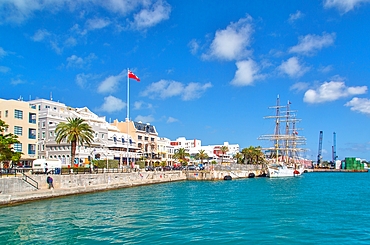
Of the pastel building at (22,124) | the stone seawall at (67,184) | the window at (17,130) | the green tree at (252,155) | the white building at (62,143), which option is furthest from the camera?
the green tree at (252,155)

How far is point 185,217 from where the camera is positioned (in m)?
29.4

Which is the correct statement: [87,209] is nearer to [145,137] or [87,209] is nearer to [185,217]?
[185,217]

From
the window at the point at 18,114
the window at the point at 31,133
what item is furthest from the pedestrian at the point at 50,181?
the window at the point at 31,133

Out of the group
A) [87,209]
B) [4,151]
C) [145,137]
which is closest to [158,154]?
[145,137]

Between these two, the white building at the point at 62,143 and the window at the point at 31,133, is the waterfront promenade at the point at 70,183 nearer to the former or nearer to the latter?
the white building at the point at 62,143

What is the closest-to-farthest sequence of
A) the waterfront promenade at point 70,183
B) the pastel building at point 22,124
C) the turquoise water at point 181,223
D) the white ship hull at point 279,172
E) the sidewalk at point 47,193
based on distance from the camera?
the turquoise water at point 181,223
the sidewalk at point 47,193
the waterfront promenade at point 70,183
the pastel building at point 22,124
the white ship hull at point 279,172

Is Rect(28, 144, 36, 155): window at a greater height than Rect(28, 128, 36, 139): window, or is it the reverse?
Rect(28, 128, 36, 139): window

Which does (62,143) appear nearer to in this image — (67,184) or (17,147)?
(17,147)

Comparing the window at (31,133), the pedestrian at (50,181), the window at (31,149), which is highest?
the window at (31,133)

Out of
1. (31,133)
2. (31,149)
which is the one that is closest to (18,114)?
(31,133)

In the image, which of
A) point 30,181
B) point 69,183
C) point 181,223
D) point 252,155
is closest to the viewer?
point 181,223

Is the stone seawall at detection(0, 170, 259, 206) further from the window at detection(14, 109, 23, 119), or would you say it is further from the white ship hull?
the white ship hull

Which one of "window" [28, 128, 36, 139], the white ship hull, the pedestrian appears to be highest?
"window" [28, 128, 36, 139]

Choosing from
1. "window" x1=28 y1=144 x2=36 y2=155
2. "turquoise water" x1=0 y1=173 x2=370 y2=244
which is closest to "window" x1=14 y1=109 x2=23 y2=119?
"window" x1=28 y1=144 x2=36 y2=155
